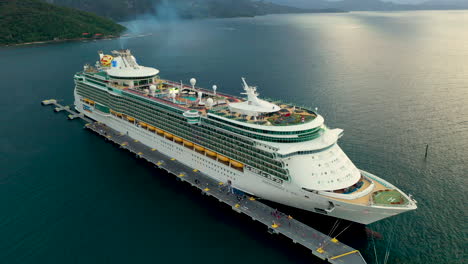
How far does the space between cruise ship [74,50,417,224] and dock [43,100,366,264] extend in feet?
4.19

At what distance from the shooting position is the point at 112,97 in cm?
6681

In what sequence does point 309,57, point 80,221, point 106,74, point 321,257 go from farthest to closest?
point 309,57 < point 106,74 < point 80,221 < point 321,257

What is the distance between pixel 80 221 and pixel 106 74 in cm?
3966

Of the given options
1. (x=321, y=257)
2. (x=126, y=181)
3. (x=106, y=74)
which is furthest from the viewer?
(x=106, y=74)

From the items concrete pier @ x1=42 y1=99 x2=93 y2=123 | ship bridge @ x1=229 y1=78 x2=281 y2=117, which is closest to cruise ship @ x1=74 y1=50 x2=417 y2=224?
ship bridge @ x1=229 y1=78 x2=281 y2=117

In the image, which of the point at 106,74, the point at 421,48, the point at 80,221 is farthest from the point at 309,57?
the point at 80,221

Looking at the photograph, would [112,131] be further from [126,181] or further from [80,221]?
[80,221]

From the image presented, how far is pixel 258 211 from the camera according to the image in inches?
1687

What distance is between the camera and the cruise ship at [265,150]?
1508 inches

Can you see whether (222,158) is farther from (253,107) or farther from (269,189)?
(253,107)

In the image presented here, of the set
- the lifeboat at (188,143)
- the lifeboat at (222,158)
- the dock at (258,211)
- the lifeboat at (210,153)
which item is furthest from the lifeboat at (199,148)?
the dock at (258,211)

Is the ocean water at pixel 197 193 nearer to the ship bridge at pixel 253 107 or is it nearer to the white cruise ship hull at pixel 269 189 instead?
the white cruise ship hull at pixel 269 189

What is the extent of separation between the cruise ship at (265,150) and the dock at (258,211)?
128 cm

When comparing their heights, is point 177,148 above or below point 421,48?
below
